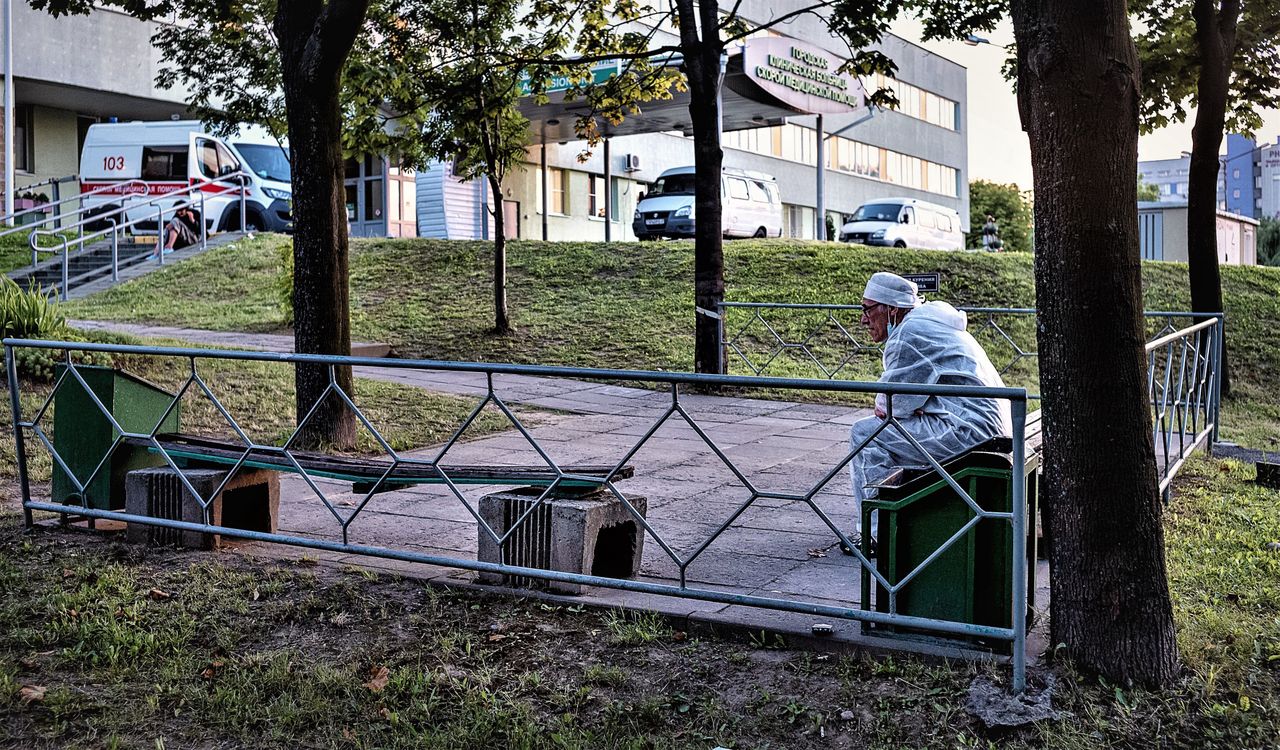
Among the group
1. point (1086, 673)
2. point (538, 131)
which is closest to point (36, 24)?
point (538, 131)

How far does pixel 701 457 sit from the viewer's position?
923 centimetres

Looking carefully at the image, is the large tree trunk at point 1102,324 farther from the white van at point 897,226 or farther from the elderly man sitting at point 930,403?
the white van at point 897,226

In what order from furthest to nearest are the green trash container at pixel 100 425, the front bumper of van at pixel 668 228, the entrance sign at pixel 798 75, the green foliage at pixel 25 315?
the front bumper of van at pixel 668 228
the entrance sign at pixel 798 75
the green foliage at pixel 25 315
the green trash container at pixel 100 425

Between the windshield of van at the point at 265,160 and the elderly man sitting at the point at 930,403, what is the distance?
22.4m

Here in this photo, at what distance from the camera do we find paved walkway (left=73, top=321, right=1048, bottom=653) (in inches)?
211

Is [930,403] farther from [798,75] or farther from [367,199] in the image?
[367,199]

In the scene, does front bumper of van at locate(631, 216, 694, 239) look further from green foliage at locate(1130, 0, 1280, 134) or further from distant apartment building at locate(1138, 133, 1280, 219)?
distant apartment building at locate(1138, 133, 1280, 219)

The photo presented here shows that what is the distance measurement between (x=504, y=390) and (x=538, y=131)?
58.1 feet

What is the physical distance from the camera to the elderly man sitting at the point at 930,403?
5680 mm

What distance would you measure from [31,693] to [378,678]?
1200mm

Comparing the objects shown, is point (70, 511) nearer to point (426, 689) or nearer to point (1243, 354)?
point (426, 689)

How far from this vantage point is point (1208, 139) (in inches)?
548

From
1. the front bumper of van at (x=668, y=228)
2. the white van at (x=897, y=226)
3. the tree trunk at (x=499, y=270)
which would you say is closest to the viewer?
the tree trunk at (x=499, y=270)

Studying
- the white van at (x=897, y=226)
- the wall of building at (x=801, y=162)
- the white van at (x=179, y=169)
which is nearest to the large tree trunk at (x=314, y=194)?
the white van at (x=179, y=169)
